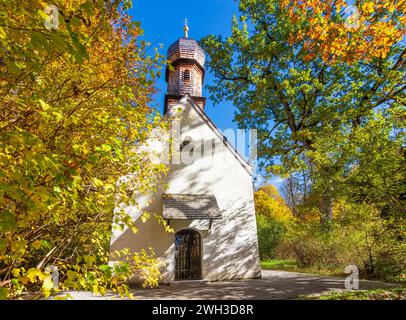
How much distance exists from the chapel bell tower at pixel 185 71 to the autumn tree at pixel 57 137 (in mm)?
13701

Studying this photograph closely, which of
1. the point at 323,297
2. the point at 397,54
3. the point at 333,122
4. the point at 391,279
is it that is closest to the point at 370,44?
the point at 333,122

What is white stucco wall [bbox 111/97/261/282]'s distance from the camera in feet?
38.5

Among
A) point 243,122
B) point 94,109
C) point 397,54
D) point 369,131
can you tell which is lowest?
point 94,109

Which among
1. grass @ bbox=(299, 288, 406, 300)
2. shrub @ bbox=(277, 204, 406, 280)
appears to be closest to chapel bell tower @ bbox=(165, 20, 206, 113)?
shrub @ bbox=(277, 204, 406, 280)

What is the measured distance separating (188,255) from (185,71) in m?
12.8

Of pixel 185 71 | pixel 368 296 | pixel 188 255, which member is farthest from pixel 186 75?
pixel 368 296

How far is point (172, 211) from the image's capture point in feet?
37.3

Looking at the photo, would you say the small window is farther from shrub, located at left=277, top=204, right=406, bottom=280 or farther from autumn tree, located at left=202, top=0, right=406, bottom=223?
shrub, located at left=277, top=204, right=406, bottom=280

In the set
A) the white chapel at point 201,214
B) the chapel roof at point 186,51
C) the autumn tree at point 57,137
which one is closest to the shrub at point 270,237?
the white chapel at point 201,214

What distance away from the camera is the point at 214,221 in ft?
42.4

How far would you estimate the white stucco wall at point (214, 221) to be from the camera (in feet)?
38.5

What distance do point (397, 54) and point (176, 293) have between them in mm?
16783

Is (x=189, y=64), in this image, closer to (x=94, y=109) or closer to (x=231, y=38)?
(x=231, y=38)

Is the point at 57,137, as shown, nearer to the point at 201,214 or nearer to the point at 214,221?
the point at 201,214
